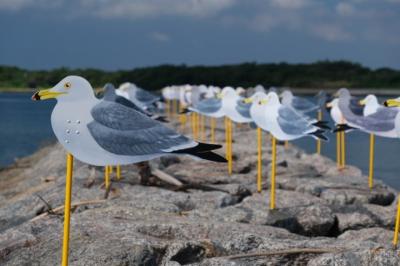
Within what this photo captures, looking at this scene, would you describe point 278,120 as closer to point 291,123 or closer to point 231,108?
point 291,123

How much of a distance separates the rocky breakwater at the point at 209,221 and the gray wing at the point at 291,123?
1.01 metres

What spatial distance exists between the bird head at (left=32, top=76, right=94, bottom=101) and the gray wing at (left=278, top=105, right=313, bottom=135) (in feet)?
14.8

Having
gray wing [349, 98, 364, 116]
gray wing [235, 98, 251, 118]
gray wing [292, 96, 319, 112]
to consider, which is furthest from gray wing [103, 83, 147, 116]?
gray wing [292, 96, 319, 112]

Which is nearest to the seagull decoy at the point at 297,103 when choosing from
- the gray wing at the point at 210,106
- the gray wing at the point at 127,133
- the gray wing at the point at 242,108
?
the gray wing at the point at 210,106

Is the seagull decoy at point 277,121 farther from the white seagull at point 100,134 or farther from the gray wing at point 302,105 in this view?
the gray wing at point 302,105

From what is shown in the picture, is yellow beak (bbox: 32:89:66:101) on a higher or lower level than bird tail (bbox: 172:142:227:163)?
higher

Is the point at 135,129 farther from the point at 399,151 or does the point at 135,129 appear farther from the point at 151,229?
the point at 399,151

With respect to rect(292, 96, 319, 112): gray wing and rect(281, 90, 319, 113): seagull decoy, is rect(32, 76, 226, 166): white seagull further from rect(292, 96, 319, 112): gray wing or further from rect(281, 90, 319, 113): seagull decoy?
rect(292, 96, 319, 112): gray wing

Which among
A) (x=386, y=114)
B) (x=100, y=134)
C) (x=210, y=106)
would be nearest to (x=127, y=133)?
(x=100, y=134)

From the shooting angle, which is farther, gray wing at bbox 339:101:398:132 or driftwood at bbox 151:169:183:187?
driftwood at bbox 151:169:183:187

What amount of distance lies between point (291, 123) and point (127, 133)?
4.41 metres

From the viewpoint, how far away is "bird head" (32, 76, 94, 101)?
205 inches

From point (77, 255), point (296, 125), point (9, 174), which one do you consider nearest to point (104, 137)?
point (77, 255)

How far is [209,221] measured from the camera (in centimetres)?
715
